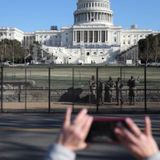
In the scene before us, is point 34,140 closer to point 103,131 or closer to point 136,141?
point 103,131

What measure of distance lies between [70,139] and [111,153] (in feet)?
28.6

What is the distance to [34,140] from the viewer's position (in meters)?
13.3

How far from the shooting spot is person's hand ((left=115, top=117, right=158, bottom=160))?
90.6 inches

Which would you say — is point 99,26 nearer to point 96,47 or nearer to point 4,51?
point 96,47

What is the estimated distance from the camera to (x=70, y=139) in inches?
91.3

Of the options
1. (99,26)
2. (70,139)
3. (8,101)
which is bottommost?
(8,101)

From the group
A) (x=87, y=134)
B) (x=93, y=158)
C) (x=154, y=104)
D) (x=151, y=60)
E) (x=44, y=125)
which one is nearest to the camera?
(x=87, y=134)

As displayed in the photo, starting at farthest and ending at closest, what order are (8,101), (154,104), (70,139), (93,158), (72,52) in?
(72,52) → (8,101) → (154,104) → (93,158) → (70,139)

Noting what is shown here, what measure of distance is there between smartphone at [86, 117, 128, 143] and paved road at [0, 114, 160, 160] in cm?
342

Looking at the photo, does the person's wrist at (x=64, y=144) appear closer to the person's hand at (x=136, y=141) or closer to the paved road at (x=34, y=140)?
the person's hand at (x=136, y=141)

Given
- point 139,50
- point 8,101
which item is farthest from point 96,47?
point 8,101

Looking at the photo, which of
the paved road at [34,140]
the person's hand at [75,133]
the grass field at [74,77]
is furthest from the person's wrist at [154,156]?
the grass field at [74,77]

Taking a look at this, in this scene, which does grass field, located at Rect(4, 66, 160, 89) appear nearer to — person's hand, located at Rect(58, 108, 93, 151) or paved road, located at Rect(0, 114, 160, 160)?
paved road, located at Rect(0, 114, 160, 160)

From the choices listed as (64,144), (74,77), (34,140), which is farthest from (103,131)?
(74,77)
